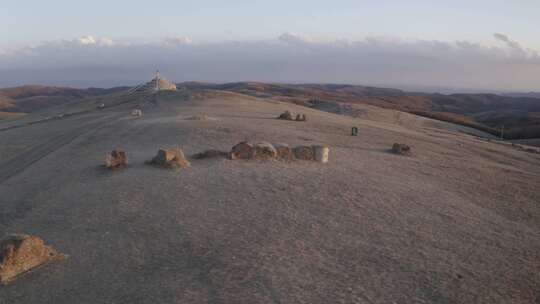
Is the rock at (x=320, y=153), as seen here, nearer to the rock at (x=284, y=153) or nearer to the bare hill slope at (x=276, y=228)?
the bare hill slope at (x=276, y=228)

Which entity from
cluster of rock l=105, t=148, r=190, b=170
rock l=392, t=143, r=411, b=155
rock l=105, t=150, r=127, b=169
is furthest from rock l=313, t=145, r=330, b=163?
rock l=105, t=150, r=127, b=169

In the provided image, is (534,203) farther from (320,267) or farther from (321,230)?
(320,267)

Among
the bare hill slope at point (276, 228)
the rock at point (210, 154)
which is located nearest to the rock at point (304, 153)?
the bare hill slope at point (276, 228)

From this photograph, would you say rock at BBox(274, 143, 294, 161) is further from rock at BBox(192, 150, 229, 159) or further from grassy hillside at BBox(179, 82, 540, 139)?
grassy hillside at BBox(179, 82, 540, 139)

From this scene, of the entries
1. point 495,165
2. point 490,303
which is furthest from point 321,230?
point 495,165

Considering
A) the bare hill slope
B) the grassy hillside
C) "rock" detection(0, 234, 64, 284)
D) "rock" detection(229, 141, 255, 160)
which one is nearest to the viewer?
the bare hill slope

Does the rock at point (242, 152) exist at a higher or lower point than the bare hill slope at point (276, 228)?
higher
